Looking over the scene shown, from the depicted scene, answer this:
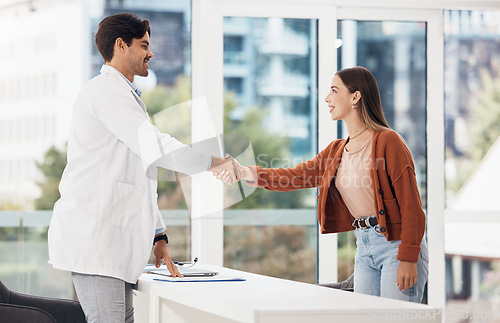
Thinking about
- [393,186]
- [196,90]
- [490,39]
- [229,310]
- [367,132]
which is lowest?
[229,310]

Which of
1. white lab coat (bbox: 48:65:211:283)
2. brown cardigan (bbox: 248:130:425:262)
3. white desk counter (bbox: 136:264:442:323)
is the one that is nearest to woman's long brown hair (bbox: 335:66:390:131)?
brown cardigan (bbox: 248:130:425:262)

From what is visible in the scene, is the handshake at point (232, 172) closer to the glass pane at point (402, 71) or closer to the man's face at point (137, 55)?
the man's face at point (137, 55)

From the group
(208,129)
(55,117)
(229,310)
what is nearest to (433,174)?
(208,129)

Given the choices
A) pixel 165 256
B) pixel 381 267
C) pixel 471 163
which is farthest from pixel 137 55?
pixel 471 163

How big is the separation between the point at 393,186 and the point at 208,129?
1600 millimetres

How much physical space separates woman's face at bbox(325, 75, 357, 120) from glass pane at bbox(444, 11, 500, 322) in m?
1.65

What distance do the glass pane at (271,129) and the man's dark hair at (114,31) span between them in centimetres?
154

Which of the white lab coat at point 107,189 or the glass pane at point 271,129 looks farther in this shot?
the glass pane at point 271,129

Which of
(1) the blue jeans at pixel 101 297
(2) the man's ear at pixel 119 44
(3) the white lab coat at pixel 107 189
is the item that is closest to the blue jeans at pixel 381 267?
(3) the white lab coat at pixel 107 189

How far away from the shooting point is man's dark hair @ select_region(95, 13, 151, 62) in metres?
2.06

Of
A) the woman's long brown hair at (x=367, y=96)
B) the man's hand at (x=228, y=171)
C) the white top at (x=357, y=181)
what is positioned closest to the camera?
the white top at (x=357, y=181)

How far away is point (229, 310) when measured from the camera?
1.55 metres

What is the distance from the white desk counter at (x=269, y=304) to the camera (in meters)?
1.45

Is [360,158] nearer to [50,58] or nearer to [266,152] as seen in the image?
[266,152]
